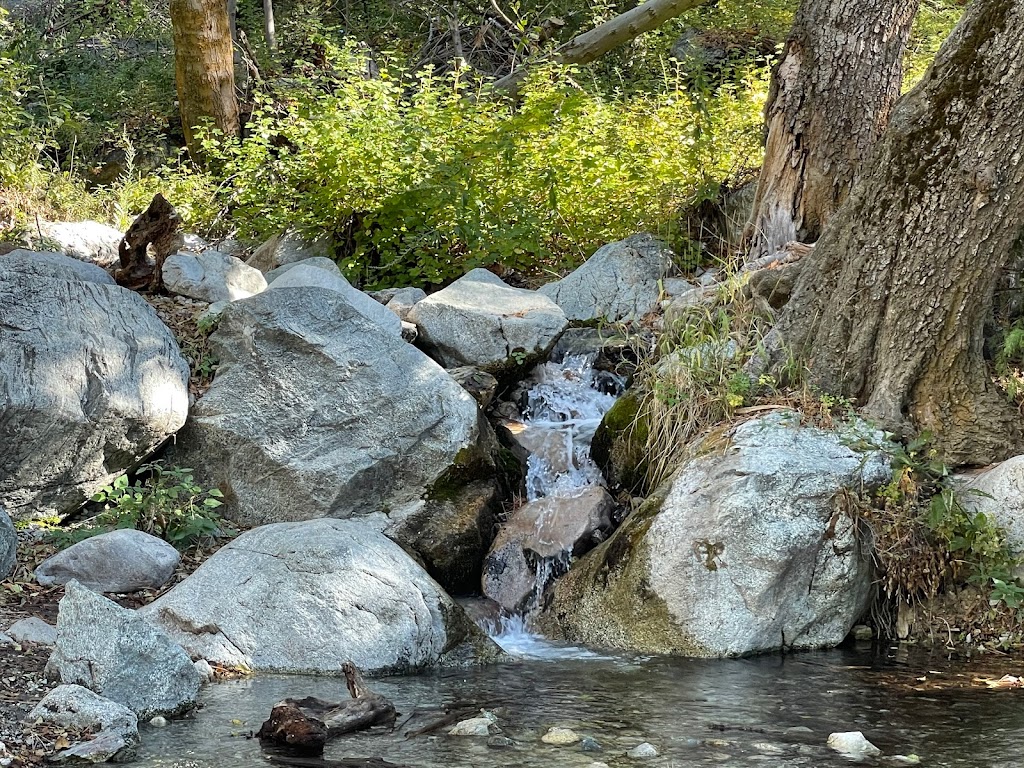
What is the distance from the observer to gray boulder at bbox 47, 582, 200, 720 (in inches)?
187

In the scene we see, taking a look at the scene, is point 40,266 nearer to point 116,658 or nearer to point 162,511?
point 162,511

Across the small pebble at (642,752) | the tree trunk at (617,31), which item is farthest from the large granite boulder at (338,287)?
the tree trunk at (617,31)

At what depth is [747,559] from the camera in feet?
20.8

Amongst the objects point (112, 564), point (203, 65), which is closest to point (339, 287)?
point (112, 564)

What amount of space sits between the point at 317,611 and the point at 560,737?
1.71 m

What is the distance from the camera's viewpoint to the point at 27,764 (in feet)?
13.4

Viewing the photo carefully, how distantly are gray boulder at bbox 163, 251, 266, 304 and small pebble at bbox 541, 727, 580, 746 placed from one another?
5.55 meters

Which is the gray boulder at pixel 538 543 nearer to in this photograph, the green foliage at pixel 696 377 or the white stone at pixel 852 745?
the green foliage at pixel 696 377

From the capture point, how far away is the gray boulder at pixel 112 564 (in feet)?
20.9

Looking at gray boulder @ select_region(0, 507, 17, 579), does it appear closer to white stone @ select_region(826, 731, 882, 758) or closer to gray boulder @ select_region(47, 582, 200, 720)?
gray boulder @ select_region(47, 582, 200, 720)

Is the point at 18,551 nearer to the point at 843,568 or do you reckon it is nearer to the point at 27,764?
the point at 27,764

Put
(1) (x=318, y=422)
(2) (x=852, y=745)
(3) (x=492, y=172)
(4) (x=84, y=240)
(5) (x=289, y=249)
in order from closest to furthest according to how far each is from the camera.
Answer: (2) (x=852, y=745)
(1) (x=318, y=422)
(3) (x=492, y=172)
(4) (x=84, y=240)
(5) (x=289, y=249)

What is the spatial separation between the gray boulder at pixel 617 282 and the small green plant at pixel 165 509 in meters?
3.78

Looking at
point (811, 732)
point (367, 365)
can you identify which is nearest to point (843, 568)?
point (811, 732)
